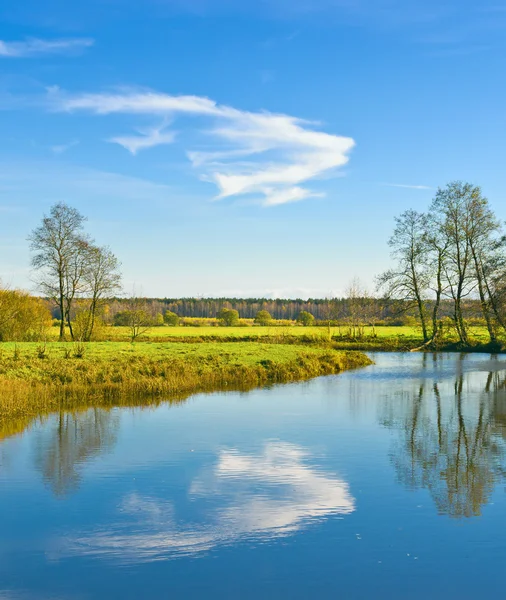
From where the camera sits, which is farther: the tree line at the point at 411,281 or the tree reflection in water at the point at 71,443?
the tree line at the point at 411,281

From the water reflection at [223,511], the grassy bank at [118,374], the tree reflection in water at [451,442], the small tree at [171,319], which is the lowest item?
the water reflection at [223,511]

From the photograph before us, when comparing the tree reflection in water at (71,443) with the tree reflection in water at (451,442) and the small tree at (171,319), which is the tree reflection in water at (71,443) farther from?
the small tree at (171,319)

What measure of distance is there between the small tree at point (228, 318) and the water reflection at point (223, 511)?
78483 millimetres

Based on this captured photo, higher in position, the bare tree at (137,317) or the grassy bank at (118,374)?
the bare tree at (137,317)

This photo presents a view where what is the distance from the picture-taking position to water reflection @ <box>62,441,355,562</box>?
8.64 meters

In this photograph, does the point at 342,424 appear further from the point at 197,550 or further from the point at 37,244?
the point at 37,244

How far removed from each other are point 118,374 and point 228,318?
222 ft

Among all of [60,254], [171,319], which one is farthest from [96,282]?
[171,319]

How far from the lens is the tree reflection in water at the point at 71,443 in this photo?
12.2 metres

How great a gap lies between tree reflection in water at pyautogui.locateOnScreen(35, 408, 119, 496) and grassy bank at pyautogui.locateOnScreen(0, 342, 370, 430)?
180cm

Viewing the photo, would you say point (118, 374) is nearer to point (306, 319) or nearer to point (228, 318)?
point (228, 318)

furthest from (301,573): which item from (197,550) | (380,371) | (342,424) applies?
(380,371)

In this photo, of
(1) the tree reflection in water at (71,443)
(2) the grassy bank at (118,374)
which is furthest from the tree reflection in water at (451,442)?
(2) the grassy bank at (118,374)

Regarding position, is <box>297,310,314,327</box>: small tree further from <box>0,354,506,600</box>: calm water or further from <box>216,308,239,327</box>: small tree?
<box>0,354,506,600</box>: calm water
